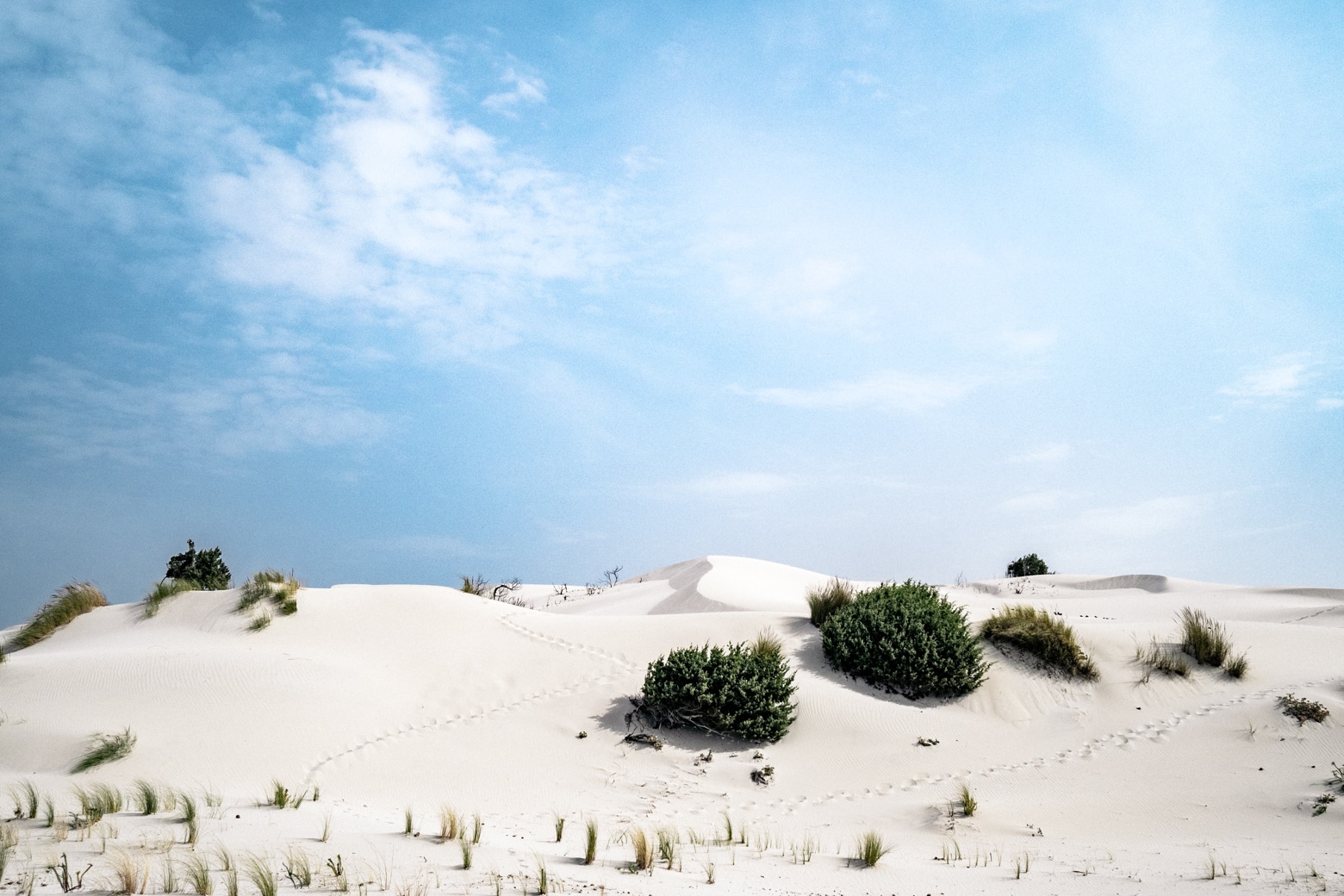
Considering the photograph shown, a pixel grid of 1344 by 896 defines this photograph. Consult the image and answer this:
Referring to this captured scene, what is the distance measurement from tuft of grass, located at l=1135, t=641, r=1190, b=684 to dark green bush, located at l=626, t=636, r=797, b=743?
16.2ft

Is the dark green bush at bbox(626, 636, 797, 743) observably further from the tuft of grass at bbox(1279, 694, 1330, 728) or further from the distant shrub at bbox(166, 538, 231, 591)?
the distant shrub at bbox(166, 538, 231, 591)

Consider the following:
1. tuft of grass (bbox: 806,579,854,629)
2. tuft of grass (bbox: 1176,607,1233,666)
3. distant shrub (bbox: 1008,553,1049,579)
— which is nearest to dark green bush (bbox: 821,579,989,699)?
tuft of grass (bbox: 806,579,854,629)

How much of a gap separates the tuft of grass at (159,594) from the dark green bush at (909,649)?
10954mm

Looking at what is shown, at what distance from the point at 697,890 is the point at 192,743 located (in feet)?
23.1

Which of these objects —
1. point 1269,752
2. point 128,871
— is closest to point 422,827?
point 128,871

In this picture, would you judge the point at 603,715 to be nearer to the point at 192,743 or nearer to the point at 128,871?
the point at 192,743

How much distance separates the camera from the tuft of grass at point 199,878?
4.78m

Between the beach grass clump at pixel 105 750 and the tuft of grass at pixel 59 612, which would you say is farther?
the tuft of grass at pixel 59 612

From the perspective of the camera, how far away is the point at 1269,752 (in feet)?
29.0

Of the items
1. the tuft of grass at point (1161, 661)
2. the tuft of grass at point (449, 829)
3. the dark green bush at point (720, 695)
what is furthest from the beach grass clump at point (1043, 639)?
the tuft of grass at point (449, 829)

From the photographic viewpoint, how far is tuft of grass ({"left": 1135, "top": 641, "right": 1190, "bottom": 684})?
1080cm

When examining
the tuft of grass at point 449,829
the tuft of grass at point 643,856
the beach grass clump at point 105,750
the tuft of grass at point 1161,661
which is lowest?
the tuft of grass at point 643,856

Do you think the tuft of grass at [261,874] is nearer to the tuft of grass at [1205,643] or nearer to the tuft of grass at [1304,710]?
the tuft of grass at [1304,710]

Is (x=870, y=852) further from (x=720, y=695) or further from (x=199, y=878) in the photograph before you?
(x=199, y=878)
